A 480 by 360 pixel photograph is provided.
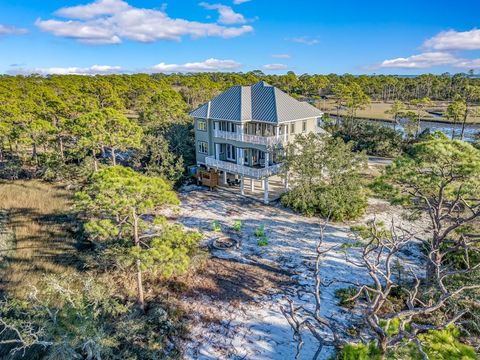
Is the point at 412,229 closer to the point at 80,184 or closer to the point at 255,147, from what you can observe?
the point at 255,147

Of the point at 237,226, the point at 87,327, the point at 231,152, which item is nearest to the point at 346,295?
the point at 237,226

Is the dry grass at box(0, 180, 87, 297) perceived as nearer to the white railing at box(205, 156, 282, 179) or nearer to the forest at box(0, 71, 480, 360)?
the forest at box(0, 71, 480, 360)

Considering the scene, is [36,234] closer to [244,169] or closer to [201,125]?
[244,169]

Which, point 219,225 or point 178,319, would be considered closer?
point 178,319

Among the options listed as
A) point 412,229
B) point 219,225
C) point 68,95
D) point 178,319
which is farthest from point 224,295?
point 68,95

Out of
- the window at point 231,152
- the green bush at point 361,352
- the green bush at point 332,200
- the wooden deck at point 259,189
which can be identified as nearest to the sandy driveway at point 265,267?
the green bush at point 332,200

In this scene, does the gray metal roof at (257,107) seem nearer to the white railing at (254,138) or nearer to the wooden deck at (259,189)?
the white railing at (254,138)
